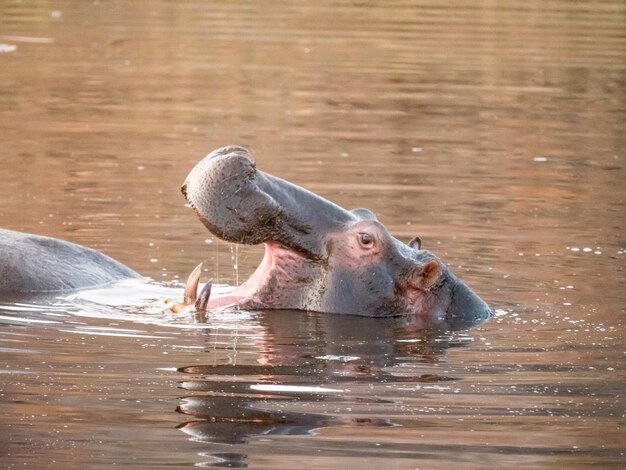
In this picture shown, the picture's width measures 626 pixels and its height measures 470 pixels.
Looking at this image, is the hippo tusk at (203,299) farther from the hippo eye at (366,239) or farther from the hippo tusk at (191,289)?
the hippo eye at (366,239)

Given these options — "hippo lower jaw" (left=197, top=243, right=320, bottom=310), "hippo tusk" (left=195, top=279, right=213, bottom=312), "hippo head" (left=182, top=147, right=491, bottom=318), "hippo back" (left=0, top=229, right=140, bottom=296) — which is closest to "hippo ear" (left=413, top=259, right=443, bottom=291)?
"hippo head" (left=182, top=147, right=491, bottom=318)

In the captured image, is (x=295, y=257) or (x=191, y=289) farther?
(x=191, y=289)

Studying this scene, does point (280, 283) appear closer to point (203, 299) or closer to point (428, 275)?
point (203, 299)

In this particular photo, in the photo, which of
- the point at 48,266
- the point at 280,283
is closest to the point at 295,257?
the point at 280,283

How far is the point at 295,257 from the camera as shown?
8.15m

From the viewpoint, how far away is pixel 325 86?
809 inches

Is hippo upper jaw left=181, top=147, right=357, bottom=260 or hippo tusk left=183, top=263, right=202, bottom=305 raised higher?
hippo upper jaw left=181, top=147, right=357, bottom=260

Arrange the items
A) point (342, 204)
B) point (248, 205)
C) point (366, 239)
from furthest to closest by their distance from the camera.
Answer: point (342, 204) → point (366, 239) → point (248, 205)

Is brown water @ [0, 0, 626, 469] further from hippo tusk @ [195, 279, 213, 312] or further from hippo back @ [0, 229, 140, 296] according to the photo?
hippo back @ [0, 229, 140, 296]

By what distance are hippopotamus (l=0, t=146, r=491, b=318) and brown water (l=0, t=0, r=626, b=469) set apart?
14cm

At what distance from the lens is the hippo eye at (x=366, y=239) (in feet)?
26.7

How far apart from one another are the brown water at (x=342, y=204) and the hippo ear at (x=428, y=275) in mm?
224

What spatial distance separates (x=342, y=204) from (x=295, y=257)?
4.06 metres

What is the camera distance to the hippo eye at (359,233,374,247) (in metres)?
8.13
